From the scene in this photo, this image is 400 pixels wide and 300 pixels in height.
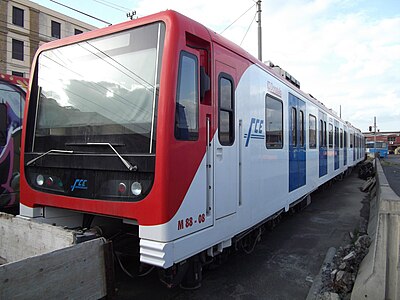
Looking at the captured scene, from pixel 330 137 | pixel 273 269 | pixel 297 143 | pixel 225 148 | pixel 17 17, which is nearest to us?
pixel 225 148

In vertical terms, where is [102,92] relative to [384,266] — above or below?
above

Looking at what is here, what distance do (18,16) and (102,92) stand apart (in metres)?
43.2

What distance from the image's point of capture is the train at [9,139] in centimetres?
598

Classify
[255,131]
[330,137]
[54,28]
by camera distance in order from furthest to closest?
[54,28], [330,137], [255,131]

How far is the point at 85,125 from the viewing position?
11.8ft

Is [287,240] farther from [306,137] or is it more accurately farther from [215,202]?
[215,202]

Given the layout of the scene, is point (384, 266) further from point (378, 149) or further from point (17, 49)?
point (378, 149)

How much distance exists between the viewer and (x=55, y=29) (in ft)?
137

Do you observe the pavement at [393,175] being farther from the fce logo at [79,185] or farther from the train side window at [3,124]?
the train side window at [3,124]

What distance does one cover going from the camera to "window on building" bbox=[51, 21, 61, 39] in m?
41.3

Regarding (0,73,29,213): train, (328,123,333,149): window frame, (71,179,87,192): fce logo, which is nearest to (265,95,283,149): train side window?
(71,179,87,192): fce logo

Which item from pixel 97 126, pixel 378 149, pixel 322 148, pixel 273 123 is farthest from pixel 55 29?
pixel 378 149

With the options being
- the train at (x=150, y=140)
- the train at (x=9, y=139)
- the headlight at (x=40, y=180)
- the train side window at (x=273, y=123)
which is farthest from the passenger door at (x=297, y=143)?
the train at (x=9, y=139)

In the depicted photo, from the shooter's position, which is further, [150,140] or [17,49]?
[17,49]
